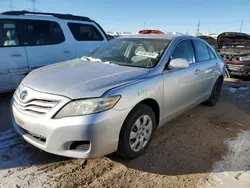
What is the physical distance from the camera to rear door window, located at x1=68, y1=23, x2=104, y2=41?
5711 mm

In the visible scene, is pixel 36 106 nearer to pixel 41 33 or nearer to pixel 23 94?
pixel 23 94

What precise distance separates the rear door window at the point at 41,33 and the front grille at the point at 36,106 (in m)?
2.61

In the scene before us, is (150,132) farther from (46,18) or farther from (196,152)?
(46,18)

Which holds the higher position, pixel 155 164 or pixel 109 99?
pixel 109 99

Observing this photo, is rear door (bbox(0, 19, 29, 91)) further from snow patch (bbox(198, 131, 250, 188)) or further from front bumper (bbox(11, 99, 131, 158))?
snow patch (bbox(198, 131, 250, 188))

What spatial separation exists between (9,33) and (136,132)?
342 centimetres

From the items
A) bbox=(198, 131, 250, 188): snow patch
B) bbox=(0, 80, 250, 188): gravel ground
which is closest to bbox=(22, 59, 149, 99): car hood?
bbox=(0, 80, 250, 188): gravel ground

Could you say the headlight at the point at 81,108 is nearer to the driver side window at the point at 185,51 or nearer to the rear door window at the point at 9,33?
the driver side window at the point at 185,51

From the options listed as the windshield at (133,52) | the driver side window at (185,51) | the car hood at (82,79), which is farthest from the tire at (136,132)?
the driver side window at (185,51)

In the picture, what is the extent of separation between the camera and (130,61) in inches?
136

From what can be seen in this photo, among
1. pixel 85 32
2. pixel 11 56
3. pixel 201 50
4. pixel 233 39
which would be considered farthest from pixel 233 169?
pixel 233 39

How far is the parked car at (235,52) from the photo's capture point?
797 cm

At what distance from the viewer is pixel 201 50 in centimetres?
449

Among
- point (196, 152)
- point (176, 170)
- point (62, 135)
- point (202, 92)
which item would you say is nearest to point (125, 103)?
point (62, 135)
